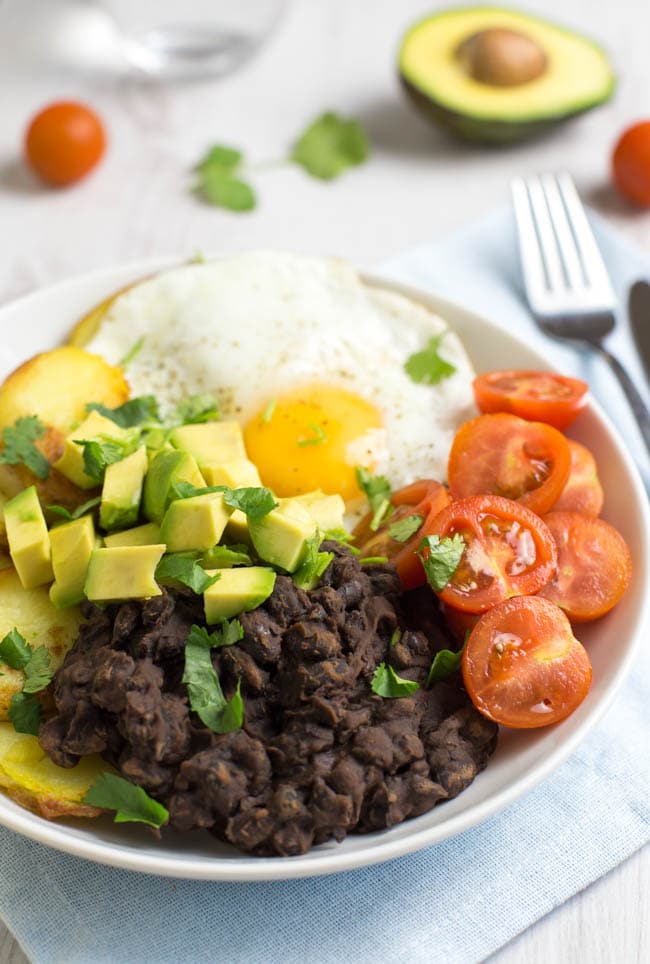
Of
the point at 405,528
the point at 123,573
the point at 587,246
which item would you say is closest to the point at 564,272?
the point at 587,246

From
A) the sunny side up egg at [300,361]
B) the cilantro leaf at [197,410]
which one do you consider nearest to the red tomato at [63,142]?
the sunny side up egg at [300,361]

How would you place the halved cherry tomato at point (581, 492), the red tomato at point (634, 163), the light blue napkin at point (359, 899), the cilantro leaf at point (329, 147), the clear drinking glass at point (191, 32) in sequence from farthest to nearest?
the clear drinking glass at point (191, 32)
the cilantro leaf at point (329, 147)
the red tomato at point (634, 163)
the halved cherry tomato at point (581, 492)
the light blue napkin at point (359, 899)

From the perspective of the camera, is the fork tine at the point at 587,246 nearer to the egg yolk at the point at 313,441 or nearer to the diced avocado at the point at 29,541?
the egg yolk at the point at 313,441

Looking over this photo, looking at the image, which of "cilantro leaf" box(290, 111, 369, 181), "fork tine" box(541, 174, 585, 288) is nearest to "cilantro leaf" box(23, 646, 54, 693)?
"fork tine" box(541, 174, 585, 288)

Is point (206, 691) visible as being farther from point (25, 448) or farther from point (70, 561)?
point (25, 448)

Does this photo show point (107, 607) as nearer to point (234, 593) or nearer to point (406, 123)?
point (234, 593)

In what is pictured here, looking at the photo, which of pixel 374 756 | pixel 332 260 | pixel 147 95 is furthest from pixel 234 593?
pixel 147 95
